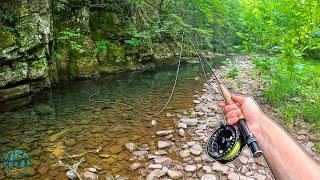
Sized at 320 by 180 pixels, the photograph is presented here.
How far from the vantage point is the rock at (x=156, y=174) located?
16.8 feet

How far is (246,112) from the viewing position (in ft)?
6.32

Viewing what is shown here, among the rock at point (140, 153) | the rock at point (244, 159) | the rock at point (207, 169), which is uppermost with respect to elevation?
the rock at point (244, 159)

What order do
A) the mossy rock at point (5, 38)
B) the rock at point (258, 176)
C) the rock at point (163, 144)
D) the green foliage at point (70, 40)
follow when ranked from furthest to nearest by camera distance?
1. the green foliage at point (70, 40)
2. the mossy rock at point (5, 38)
3. the rock at point (163, 144)
4. the rock at point (258, 176)

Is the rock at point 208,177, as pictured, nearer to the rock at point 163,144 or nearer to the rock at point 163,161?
the rock at point 163,161

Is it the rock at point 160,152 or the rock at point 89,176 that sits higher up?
the rock at point 160,152

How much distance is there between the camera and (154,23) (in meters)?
19.6

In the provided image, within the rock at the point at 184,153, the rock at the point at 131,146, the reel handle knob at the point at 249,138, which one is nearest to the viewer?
the reel handle knob at the point at 249,138

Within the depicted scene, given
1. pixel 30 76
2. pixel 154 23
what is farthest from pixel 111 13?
pixel 30 76

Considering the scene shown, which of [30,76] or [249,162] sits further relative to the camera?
[30,76]

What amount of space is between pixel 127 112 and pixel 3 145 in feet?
11.2

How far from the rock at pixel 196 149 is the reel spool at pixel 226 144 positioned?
12.9 ft

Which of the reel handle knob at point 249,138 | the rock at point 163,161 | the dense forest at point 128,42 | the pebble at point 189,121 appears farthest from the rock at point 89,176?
the dense forest at point 128,42

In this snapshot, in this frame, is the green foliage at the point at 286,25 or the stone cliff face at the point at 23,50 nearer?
the green foliage at the point at 286,25

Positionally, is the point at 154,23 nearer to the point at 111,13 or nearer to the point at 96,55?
the point at 111,13
